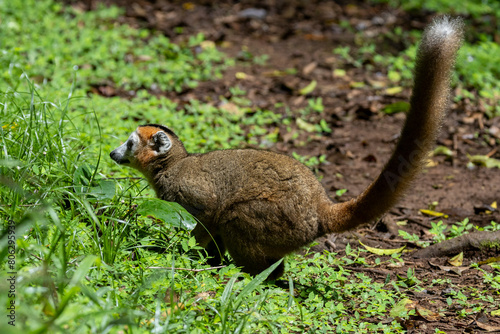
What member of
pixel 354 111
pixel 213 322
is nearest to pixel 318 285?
pixel 213 322

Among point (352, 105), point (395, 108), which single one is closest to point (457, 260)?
point (395, 108)

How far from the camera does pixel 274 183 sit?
13.5ft

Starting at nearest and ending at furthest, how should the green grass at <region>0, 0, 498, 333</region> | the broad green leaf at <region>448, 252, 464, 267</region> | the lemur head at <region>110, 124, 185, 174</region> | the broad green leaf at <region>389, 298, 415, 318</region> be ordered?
the green grass at <region>0, 0, 498, 333</region>, the broad green leaf at <region>389, 298, 415, 318</region>, the broad green leaf at <region>448, 252, 464, 267</region>, the lemur head at <region>110, 124, 185, 174</region>

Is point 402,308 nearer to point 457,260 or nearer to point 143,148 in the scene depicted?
point 457,260

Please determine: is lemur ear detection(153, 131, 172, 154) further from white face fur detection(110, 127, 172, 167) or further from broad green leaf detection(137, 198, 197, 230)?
broad green leaf detection(137, 198, 197, 230)

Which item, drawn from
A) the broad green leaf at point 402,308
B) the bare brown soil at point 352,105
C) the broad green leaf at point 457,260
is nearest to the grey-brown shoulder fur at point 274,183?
the broad green leaf at point 402,308

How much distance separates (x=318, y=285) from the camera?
414 centimetres

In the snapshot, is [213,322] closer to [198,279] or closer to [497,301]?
[198,279]

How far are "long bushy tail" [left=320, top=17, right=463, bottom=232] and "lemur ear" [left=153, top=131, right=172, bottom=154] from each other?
5.56 ft

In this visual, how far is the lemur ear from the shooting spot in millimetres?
4683

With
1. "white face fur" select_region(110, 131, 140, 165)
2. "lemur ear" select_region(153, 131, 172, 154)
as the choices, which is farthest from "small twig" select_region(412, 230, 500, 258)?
"white face fur" select_region(110, 131, 140, 165)

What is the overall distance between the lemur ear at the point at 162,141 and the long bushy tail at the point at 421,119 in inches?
66.7

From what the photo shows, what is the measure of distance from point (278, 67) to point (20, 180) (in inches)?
235

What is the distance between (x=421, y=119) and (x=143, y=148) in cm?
238
